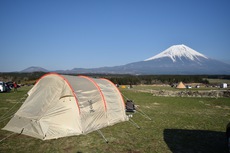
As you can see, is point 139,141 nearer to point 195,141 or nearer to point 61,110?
point 195,141

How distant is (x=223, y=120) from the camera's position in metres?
12.2

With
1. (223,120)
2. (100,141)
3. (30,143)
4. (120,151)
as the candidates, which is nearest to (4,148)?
(30,143)

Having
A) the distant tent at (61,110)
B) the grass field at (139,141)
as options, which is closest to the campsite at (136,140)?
the grass field at (139,141)

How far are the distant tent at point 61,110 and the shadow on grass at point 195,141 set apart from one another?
3.28m

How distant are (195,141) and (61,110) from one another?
5.78 meters

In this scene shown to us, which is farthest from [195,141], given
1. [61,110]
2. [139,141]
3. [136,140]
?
[61,110]

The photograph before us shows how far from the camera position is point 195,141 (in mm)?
8383

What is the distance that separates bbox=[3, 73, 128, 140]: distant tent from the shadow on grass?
10.8 ft

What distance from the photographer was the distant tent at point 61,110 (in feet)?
27.9

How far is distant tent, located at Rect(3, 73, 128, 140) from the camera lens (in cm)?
850

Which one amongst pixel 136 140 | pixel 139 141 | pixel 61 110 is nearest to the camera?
pixel 139 141

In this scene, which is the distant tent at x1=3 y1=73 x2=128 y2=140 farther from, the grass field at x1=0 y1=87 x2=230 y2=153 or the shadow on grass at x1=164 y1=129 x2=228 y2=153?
the shadow on grass at x1=164 y1=129 x2=228 y2=153

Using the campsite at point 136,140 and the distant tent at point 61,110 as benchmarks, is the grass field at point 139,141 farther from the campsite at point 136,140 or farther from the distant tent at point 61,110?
the distant tent at point 61,110

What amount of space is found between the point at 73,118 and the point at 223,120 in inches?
352
